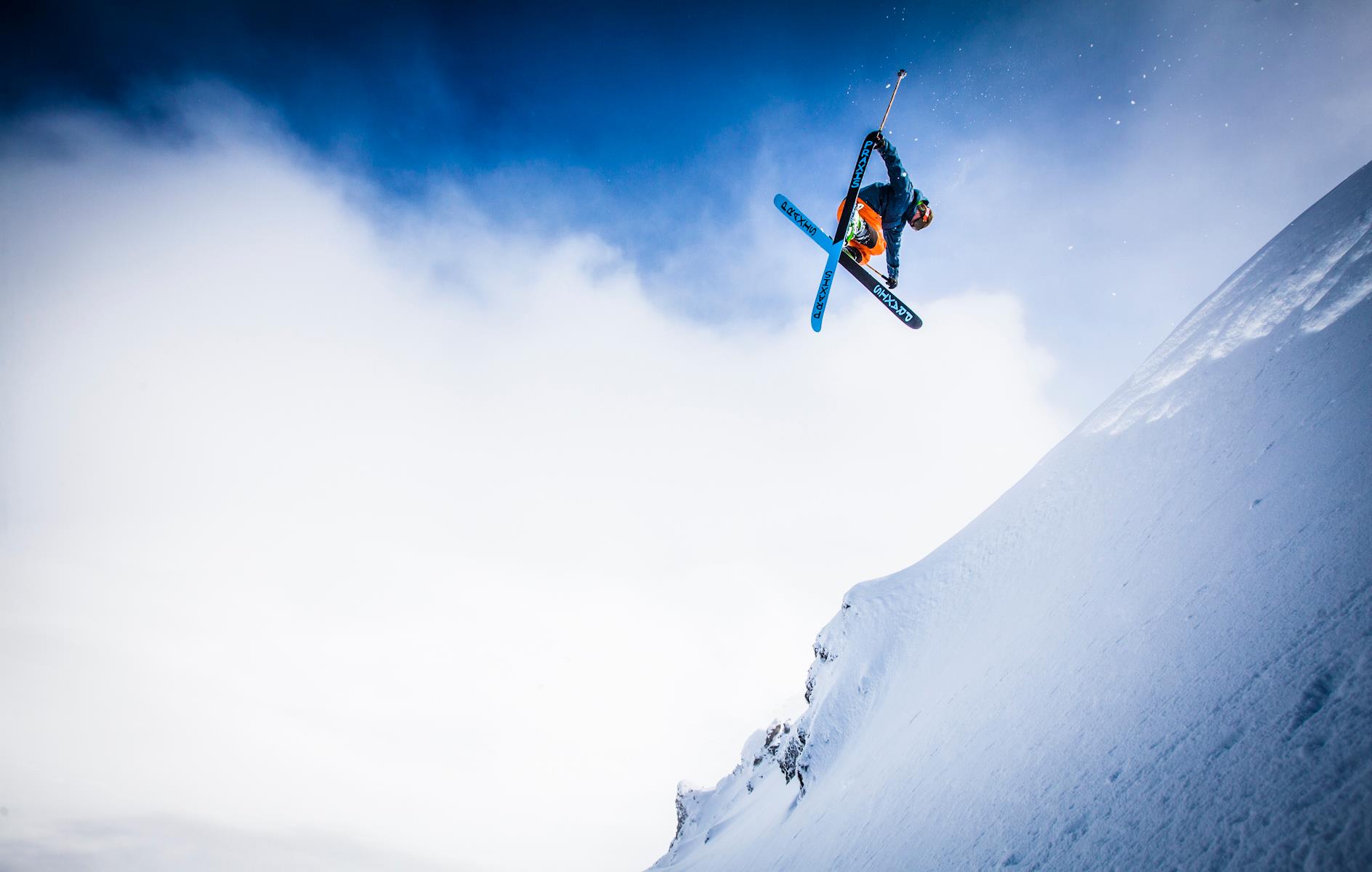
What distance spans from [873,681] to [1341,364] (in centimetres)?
994

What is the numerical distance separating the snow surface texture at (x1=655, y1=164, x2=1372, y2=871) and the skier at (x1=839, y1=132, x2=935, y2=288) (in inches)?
208

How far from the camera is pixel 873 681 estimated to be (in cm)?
1184

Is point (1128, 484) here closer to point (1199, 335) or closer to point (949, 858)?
point (1199, 335)

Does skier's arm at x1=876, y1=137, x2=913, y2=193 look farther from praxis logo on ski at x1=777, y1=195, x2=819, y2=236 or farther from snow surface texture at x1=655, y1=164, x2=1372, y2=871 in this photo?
snow surface texture at x1=655, y1=164, x2=1372, y2=871

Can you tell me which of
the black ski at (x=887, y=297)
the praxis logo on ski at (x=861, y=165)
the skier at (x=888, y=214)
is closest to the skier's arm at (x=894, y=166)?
the skier at (x=888, y=214)

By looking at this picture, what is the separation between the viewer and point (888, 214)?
8195 mm

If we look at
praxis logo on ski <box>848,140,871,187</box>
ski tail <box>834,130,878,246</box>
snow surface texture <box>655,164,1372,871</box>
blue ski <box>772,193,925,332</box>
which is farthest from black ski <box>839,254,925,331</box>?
snow surface texture <box>655,164,1372,871</box>

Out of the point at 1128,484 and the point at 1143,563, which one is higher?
the point at 1128,484

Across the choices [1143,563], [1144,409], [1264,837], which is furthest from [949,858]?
[1144,409]

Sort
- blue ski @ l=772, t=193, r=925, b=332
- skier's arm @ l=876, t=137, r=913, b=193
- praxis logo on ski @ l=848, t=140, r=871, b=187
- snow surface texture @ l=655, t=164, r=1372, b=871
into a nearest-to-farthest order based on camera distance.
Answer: snow surface texture @ l=655, t=164, r=1372, b=871 → skier's arm @ l=876, t=137, r=913, b=193 → praxis logo on ski @ l=848, t=140, r=871, b=187 → blue ski @ l=772, t=193, r=925, b=332

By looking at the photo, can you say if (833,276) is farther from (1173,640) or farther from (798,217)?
(1173,640)

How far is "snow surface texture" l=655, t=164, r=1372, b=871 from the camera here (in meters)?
2.99

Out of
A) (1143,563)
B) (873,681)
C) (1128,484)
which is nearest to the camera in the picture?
(1143,563)

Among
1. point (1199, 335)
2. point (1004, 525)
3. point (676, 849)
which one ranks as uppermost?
point (1199, 335)
